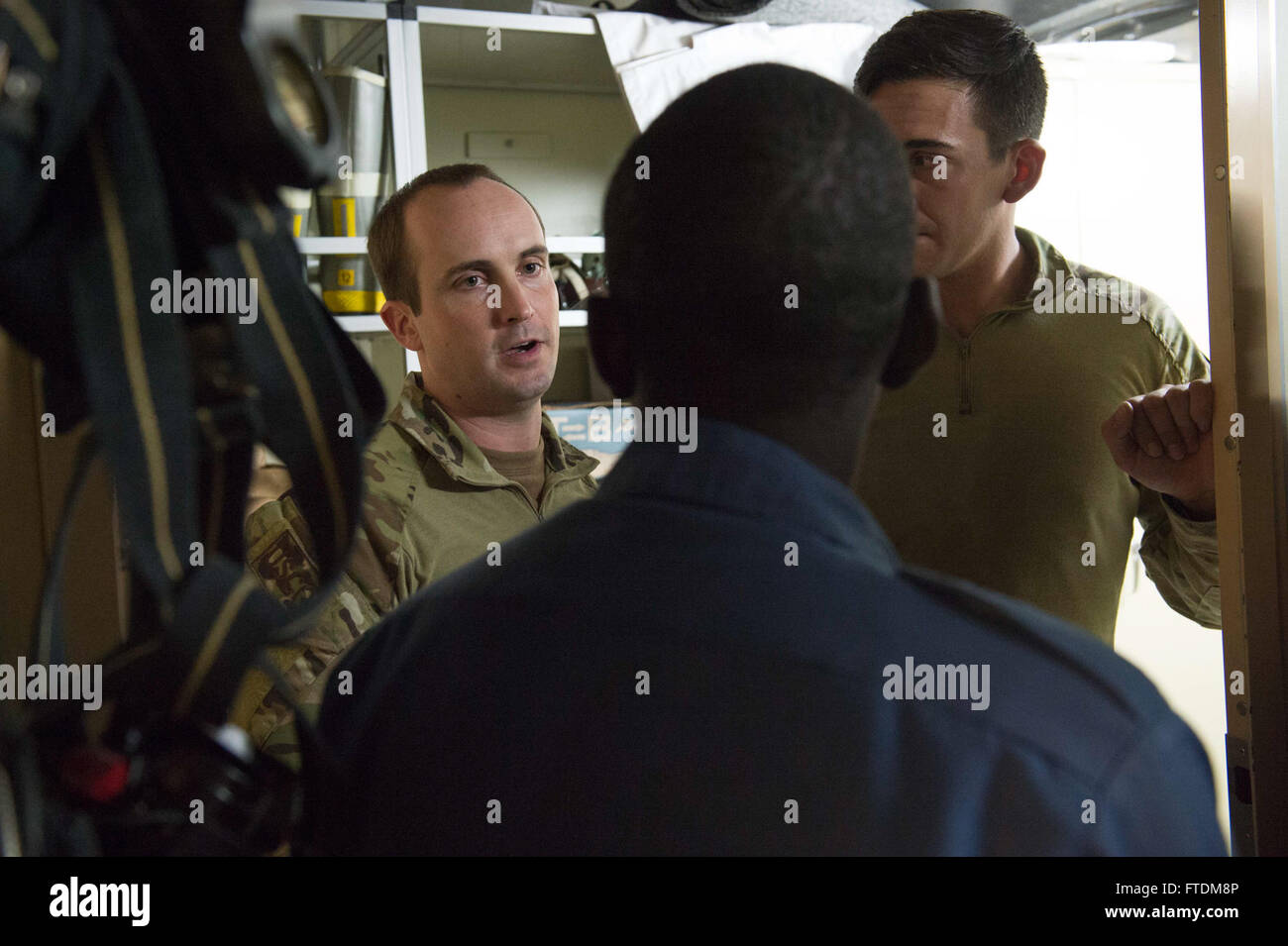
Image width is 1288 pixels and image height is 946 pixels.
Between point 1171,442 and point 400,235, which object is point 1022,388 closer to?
point 1171,442

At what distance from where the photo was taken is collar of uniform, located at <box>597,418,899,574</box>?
2.22ft

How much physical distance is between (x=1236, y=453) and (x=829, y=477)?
390 mm

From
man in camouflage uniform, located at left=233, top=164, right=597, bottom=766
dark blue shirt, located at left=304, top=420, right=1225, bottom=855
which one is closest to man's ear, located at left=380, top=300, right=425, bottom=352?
man in camouflage uniform, located at left=233, top=164, right=597, bottom=766

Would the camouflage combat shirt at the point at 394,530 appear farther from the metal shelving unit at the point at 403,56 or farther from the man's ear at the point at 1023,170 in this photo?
the man's ear at the point at 1023,170

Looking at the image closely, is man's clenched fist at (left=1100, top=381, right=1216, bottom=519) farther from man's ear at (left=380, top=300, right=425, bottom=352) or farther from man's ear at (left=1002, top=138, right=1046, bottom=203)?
man's ear at (left=380, top=300, right=425, bottom=352)

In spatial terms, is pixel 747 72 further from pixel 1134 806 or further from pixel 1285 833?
pixel 1285 833

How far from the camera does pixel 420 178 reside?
85 centimetres

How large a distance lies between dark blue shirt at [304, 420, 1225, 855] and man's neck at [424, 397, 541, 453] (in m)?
0.15

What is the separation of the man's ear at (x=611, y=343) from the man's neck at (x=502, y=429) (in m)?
0.15

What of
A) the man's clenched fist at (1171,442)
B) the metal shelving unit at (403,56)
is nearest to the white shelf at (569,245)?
the metal shelving unit at (403,56)

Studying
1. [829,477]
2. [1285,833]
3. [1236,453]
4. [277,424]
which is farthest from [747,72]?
[1285,833]

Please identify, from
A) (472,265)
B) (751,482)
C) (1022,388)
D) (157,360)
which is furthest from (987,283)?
(157,360)

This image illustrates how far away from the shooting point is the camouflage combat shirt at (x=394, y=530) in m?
0.68
